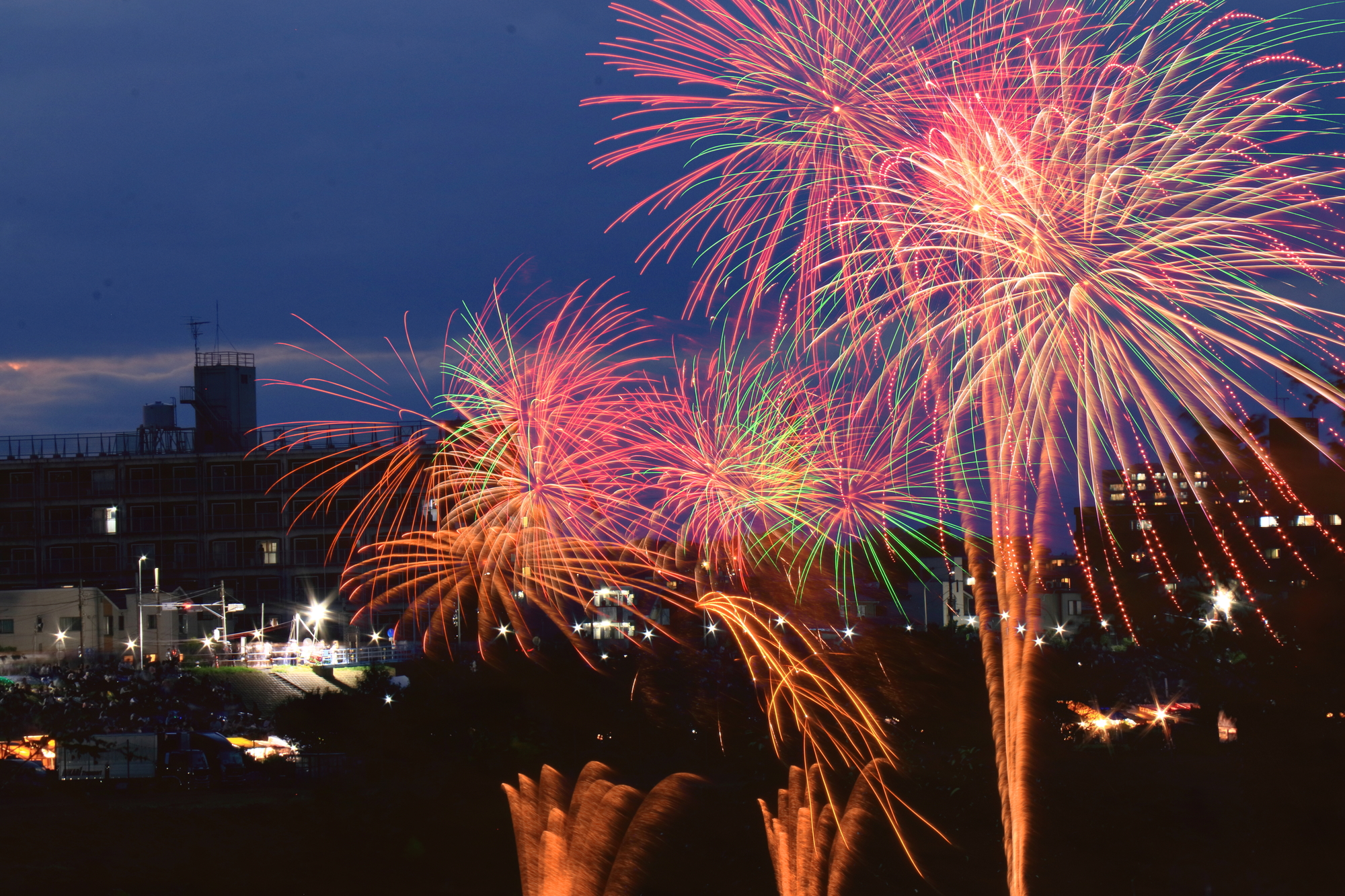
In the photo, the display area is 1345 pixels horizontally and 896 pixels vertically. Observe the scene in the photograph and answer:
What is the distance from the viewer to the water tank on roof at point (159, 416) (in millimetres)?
66000

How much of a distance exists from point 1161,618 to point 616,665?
14.1 metres

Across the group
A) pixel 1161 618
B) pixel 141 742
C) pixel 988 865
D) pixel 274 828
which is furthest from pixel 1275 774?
pixel 141 742

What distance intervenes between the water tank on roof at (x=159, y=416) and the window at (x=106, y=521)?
5.13 metres

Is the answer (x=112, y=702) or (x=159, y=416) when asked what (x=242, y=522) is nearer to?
(x=159, y=416)

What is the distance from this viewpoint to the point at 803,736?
91.5 ft

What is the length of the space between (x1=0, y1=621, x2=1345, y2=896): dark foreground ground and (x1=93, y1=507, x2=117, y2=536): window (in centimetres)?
3633

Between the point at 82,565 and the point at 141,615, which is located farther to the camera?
the point at 82,565

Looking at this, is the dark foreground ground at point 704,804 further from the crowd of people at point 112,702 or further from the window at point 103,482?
the window at point 103,482

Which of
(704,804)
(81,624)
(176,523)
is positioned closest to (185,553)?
(176,523)

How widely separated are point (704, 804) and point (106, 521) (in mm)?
46647

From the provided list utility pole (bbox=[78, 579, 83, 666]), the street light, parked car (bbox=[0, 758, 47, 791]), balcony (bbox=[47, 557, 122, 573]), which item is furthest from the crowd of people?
balcony (bbox=[47, 557, 122, 573])

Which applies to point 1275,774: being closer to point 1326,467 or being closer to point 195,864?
point 1326,467

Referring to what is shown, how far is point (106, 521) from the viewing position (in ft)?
207

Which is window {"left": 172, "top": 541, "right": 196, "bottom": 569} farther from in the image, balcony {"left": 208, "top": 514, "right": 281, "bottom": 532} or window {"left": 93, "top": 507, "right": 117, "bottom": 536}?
window {"left": 93, "top": 507, "right": 117, "bottom": 536}
